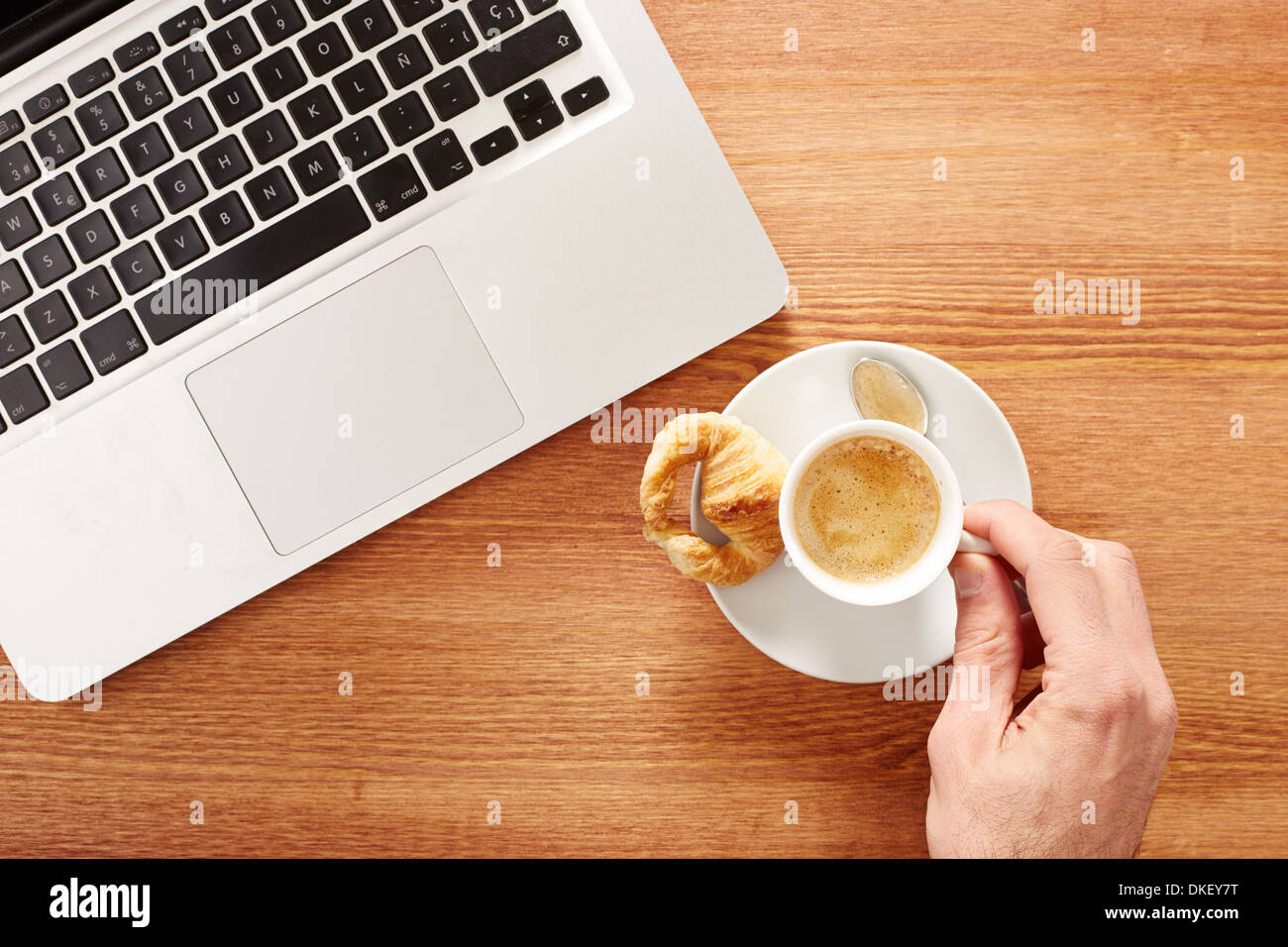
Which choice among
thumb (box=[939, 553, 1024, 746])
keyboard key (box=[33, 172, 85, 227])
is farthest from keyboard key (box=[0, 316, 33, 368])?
thumb (box=[939, 553, 1024, 746])

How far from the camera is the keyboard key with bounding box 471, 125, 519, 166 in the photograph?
82cm

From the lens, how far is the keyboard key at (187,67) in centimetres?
81

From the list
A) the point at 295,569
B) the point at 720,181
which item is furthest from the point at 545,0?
the point at 295,569

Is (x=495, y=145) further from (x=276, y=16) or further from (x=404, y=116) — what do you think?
(x=276, y=16)

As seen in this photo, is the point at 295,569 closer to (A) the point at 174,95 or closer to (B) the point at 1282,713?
(A) the point at 174,95

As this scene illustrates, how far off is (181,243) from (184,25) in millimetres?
207

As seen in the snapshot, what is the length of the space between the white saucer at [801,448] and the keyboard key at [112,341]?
571mm

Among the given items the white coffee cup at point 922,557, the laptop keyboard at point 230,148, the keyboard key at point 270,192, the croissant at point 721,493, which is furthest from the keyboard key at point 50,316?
the white coffee cup at point 922,557

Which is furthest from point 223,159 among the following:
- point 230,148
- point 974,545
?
point 974,545

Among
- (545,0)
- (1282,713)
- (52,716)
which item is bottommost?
(1282,713)

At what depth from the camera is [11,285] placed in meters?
0.82

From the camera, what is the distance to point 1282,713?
0.95 m
